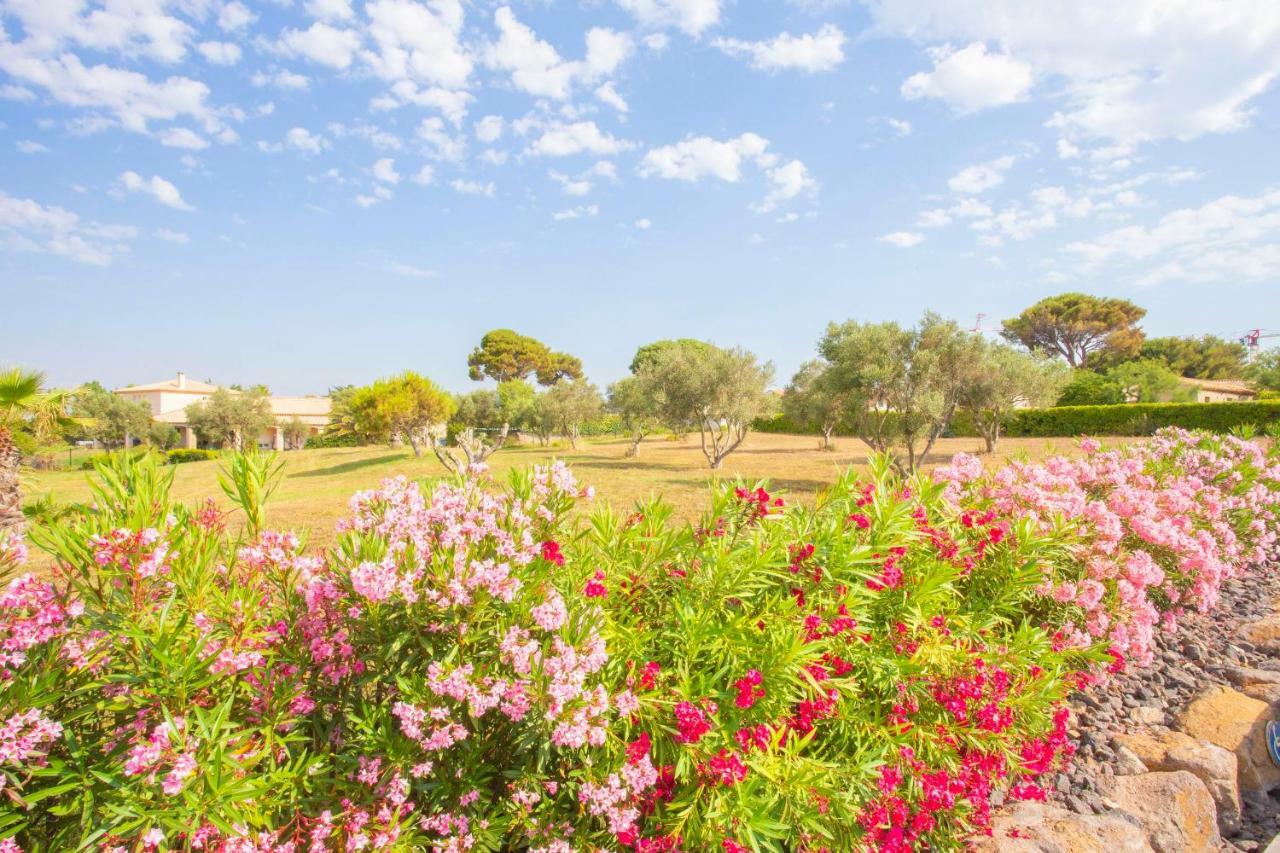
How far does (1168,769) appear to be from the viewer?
12.6 ft

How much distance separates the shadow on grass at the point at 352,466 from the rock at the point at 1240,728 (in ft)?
97.9

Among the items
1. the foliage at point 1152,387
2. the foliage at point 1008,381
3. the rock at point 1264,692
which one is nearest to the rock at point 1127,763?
the rock at point 1264,692

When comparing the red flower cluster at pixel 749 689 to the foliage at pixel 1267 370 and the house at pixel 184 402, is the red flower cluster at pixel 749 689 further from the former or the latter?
the house at pixel 184 402

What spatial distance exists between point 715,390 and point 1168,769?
878 inches

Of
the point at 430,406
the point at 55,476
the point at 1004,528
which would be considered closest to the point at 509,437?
the point at 430,406

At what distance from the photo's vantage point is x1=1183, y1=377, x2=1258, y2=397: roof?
143 feet

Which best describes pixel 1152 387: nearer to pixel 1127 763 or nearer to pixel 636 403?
pixel 636 403

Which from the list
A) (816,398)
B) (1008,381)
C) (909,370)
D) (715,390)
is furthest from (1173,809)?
(715,390)

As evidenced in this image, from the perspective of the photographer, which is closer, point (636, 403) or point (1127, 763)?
point (1127, 763)

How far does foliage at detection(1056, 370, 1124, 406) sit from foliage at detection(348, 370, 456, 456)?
36.2m

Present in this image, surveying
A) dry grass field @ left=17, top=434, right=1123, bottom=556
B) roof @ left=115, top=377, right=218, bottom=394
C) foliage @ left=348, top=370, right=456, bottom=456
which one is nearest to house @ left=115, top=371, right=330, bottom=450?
roof @ left=115, top=377, right=218, bottom=394

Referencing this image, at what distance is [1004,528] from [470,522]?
3.97 meters

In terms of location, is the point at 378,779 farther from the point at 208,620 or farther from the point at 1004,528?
the point at 1004,528

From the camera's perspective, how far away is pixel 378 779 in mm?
2154
